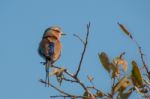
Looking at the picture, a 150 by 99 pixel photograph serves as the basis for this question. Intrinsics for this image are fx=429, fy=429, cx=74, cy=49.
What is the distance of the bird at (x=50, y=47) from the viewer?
492 cm

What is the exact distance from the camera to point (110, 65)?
2383 millimetres

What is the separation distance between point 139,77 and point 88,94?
282mm

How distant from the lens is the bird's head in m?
5.92

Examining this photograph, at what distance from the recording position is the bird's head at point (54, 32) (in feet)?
19.4

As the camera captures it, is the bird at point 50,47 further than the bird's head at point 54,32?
No

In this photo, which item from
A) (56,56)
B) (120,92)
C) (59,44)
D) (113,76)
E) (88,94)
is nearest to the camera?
(120,92)

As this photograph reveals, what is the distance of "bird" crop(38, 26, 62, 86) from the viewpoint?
16.1ft

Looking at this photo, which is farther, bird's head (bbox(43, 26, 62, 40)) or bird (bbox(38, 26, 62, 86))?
bird's head (bbox(43, 26, 62, 40))

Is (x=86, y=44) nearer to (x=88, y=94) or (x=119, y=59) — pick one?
(x=119, y=59)

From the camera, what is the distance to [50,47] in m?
5.21

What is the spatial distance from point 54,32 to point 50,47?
1.06 meters

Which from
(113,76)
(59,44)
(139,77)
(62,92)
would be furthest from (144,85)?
(59,44)

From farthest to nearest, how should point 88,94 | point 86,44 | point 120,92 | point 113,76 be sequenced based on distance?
point 86,44
point 113,76
point 88,94
point 120,92

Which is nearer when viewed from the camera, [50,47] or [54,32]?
[50,47]
